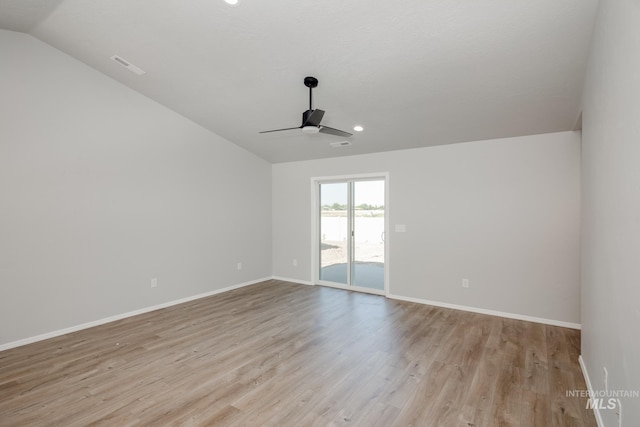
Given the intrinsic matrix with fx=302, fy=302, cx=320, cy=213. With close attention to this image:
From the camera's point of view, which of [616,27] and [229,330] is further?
[229,330]

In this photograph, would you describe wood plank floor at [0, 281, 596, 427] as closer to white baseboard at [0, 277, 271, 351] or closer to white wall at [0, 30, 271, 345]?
white baseboard at [0, 277, 271, 351]

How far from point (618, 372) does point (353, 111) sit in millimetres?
3394

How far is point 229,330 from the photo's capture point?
375 cm

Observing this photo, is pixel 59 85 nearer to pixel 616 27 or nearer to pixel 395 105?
pixel 395 105

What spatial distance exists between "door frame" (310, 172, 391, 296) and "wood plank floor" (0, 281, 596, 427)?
1098mm

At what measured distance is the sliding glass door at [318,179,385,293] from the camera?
5.39 metres

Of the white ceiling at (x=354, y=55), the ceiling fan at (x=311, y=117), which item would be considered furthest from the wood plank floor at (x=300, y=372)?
the white ceiling at (x=354, y=55)

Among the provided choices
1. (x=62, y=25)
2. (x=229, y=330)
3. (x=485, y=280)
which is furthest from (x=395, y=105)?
(x=62, y=25)

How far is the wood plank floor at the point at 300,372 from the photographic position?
7.13ft

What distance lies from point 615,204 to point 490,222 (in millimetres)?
2715

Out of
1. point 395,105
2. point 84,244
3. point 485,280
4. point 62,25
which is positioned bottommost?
point 485,280

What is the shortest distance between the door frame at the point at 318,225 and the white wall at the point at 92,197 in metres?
1.71

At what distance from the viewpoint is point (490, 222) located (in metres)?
4.29

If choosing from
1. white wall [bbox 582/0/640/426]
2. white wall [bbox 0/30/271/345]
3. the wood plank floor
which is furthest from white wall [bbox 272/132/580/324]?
white wall [bbox 0/30/271/345]
